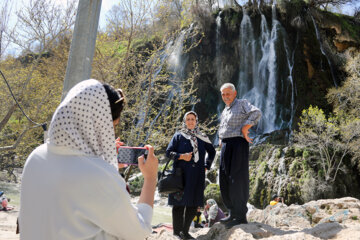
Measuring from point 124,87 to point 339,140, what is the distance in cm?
1429

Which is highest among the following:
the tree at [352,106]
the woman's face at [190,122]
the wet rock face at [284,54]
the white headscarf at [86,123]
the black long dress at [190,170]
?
the wet rock face at [284,54]

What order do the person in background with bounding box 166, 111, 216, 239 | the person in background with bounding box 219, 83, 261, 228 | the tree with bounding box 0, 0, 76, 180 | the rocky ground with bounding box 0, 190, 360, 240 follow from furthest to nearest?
1. the tree with bounding box 0, 0, 76, 180
2. the person in background with bounding box 166, 111, 216, 239
3. the person in background with bounding box 219, 83, 261, 228
4. the rocky ground with bounding box 0, 190, 360, 240

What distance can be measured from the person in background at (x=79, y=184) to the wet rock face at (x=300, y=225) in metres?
2.12

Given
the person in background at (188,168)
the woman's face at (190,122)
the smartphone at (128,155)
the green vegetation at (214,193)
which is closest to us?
the smartphone at (128,155)

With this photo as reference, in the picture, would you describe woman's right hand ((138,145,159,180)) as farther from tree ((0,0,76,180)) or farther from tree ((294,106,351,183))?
tree ((294,106,351,183))

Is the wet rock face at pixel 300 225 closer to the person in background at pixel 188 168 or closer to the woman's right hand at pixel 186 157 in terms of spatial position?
the person in background at pixel 188 168

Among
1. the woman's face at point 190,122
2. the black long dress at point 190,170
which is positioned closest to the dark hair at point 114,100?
the black long dress at point 190,170

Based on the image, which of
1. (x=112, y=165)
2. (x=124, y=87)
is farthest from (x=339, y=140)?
(x=112, y=165)

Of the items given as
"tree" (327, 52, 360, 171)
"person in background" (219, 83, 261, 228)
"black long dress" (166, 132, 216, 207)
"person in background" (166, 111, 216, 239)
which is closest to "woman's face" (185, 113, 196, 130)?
"person in background" (166, 111, 216, 239)

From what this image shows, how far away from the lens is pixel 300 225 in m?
4.00

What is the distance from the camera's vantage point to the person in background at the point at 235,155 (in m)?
3.50

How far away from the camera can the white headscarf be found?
3.58 ft

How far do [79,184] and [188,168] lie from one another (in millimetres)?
2825

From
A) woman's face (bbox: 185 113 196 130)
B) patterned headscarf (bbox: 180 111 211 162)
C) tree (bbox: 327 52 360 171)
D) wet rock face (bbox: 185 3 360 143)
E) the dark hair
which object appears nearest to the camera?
the dark hair
